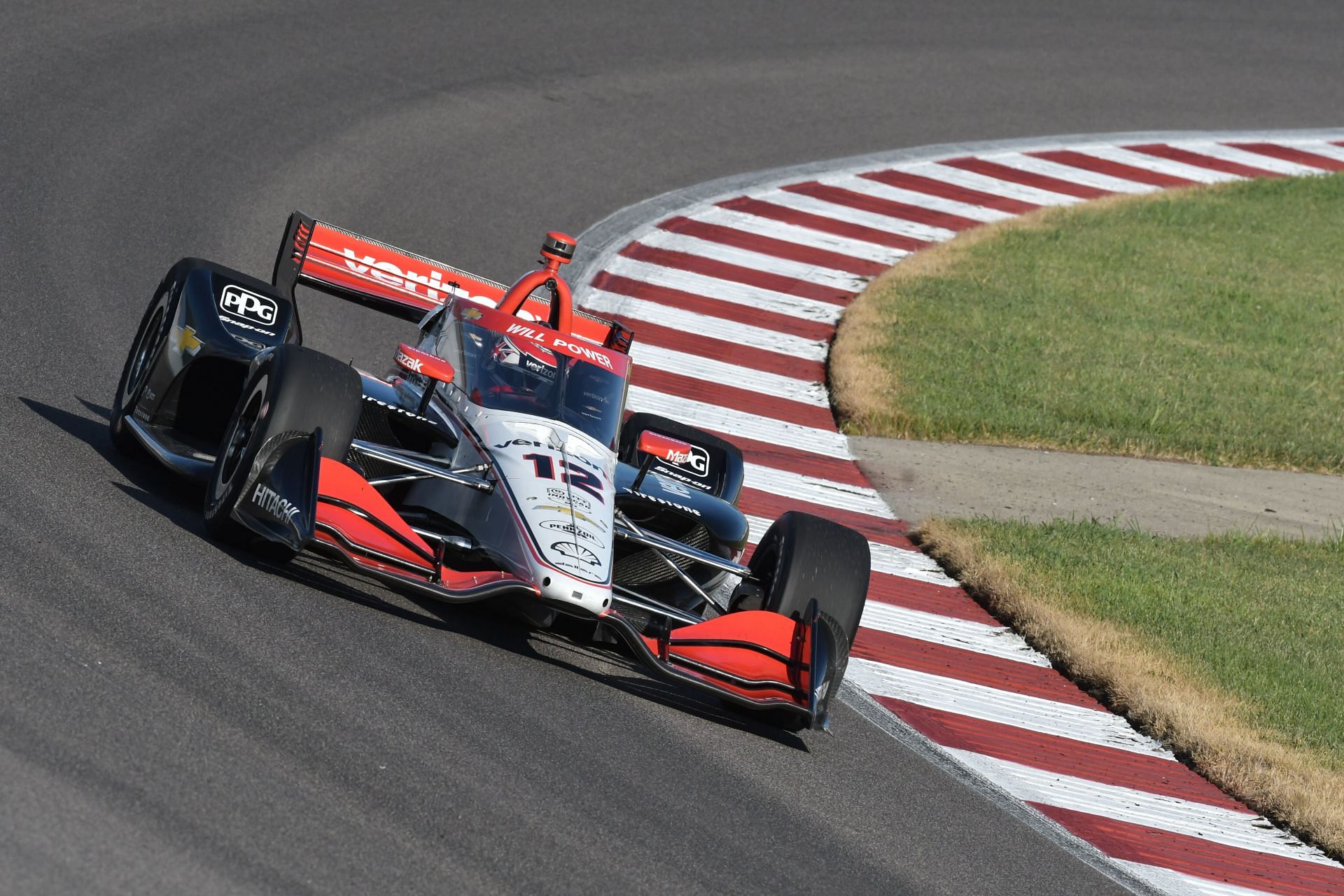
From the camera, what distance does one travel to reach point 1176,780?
827 cm

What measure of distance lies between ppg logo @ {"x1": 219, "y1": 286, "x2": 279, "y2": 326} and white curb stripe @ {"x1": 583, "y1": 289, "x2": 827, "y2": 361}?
4.55 meters

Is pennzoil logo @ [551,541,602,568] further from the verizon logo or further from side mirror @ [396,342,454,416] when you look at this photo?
the verizon logo

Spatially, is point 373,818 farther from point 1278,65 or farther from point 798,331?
point 1278,65

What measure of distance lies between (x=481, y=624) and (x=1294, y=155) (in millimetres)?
15084

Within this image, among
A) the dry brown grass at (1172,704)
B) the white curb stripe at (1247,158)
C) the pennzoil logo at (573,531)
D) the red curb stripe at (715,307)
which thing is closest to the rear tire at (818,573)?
the pennzoil logo at (573,531)

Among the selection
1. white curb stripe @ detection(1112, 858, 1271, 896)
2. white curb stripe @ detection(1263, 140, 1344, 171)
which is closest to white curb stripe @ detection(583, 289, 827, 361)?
white curb stripe @ detection(1112, 858, 1271, 896)

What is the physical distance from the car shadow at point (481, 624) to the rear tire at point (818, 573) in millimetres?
537

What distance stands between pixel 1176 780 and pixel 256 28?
1252cm

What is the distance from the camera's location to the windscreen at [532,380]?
820 cm

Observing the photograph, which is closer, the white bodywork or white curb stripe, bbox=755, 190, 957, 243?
the white bodywork

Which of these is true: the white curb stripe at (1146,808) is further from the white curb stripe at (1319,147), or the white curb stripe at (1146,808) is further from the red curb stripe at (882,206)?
the white curb stripe at (1319,147)

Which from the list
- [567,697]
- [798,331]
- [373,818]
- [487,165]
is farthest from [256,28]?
[373,818]

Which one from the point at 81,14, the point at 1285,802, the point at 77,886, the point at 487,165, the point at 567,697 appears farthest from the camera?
the point at 81,14

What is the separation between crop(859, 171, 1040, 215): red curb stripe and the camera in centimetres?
1692
